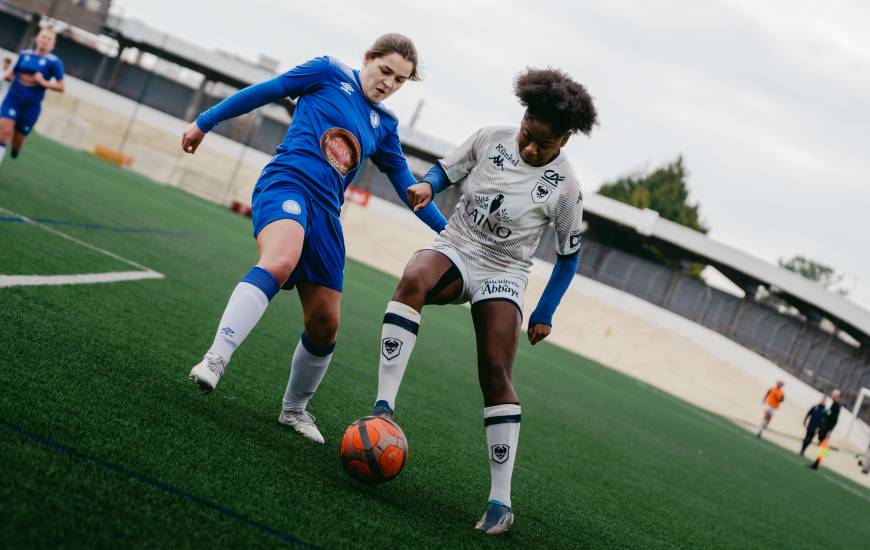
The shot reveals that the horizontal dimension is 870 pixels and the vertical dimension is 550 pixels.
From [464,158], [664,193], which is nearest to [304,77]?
[464,158]

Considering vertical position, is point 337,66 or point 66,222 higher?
point 337,66

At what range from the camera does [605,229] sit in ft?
161

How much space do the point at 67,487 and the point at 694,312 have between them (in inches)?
1674

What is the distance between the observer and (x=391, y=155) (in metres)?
4.79

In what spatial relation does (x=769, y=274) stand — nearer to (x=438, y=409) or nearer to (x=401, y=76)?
(x=438, y=409)

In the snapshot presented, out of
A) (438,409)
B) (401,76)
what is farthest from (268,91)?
(438,409)

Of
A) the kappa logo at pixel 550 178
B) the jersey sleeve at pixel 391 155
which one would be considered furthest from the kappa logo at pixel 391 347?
the jersey sleeve at pixel 391 155

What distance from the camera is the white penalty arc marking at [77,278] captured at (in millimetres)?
5977

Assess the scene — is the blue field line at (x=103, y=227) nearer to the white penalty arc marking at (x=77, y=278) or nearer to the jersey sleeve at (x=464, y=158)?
the white penalty arc marking at (x=77, y=278)

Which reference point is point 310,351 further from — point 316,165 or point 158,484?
point 158,484

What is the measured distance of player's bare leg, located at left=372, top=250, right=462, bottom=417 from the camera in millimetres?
3963

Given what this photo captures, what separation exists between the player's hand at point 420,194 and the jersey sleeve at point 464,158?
0.17 metres

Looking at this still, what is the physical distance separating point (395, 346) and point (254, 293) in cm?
69

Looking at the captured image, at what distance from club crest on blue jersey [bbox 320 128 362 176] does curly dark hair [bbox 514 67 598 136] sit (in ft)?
2.83
